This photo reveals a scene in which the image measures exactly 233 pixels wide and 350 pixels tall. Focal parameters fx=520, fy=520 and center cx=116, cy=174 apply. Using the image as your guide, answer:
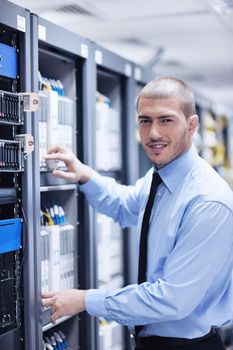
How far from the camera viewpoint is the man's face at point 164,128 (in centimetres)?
194

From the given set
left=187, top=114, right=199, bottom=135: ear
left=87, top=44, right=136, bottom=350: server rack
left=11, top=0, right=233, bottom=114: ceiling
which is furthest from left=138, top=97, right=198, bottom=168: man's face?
left=11, top=0, right=233, bottom=114: ceiling

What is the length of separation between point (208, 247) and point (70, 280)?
719mm

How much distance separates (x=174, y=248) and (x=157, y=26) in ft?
7.07

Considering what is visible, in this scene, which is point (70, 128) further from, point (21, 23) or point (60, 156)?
point (21, 23)

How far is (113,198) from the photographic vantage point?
2.40 metres

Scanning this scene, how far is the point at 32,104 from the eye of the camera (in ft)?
5.94

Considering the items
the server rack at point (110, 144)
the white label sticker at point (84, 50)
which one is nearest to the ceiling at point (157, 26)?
the server rack at point (110, 144)

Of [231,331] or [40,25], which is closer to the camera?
[40,25]

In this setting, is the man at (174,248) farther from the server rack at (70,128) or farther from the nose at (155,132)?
the server rack at (70,128)

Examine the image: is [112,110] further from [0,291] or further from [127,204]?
[0,291]

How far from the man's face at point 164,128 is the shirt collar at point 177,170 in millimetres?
25

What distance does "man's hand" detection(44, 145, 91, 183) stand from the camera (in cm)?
205

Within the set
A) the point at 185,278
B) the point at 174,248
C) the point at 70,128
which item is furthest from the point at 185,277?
the point at 70,128

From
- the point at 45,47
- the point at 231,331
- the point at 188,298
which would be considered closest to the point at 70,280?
the point at 188,298
